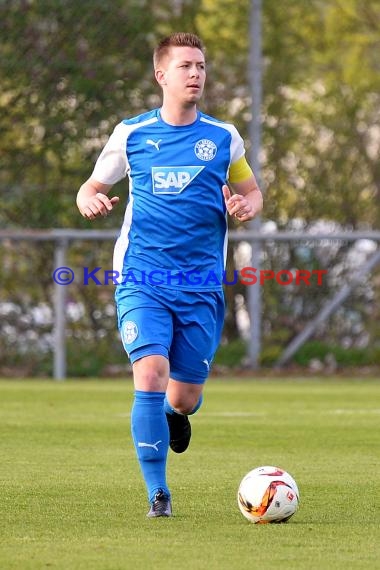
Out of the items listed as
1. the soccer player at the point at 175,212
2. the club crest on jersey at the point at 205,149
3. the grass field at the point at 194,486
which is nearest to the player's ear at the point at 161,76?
the soccer player at the point at 175,212

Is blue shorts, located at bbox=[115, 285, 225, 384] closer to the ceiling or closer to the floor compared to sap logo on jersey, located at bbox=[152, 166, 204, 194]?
closer to the floor

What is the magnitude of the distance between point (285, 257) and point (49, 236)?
8.90 ft

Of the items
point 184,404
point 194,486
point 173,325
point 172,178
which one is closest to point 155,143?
point 172,178

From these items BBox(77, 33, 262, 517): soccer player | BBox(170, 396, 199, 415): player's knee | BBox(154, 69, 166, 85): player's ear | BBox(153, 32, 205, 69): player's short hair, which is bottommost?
BBox(170, 396, 199, 415): player's knee

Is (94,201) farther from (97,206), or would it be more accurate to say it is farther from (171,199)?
(171,199)

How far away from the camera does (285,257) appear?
687 inches

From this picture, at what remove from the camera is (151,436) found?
6520mm

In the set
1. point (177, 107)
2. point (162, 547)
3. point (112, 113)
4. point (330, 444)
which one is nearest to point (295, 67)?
point (112, 113)

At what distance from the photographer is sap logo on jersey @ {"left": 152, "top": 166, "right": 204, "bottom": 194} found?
6965 millimetres

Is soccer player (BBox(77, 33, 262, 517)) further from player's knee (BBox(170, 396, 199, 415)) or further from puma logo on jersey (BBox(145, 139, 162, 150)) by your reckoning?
player's knee (BBox(170, 396, 199, 415))

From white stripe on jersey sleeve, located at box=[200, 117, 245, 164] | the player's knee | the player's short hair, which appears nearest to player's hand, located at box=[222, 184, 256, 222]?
white stripe on jersey sleeve, located at box=[200, 117, 245, 164]

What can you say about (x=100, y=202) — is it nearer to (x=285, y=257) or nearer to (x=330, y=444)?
(x=330, y=444)

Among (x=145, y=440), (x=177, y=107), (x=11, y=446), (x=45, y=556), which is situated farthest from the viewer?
(x=11, y=446)

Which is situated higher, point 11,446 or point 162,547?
point 162,547
